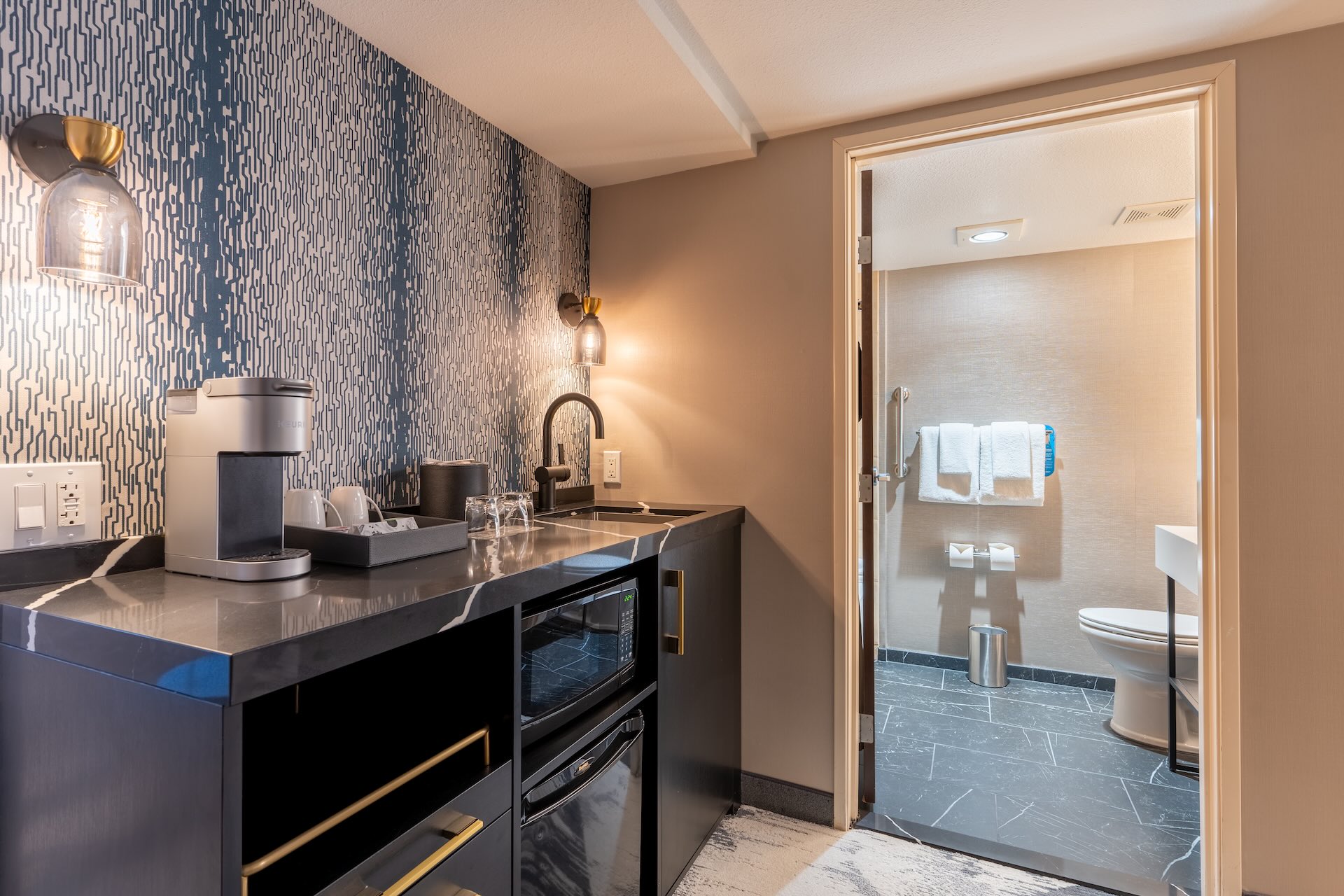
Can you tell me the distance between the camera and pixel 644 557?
1544mm

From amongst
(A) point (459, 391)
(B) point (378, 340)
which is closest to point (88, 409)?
(B) point (378, 340)

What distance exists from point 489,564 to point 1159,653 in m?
2.66

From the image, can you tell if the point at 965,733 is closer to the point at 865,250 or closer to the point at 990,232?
the point at 865,250

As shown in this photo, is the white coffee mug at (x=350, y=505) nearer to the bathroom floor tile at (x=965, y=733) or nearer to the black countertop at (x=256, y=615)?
the black countertop at (x=256, y=615)

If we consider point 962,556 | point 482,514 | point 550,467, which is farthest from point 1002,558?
point 482,514

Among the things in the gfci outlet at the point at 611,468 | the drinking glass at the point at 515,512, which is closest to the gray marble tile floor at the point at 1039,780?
the gfci outlet at the point at 611,468

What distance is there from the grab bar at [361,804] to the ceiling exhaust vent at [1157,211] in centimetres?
314

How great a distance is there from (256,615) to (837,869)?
1705 millimetres

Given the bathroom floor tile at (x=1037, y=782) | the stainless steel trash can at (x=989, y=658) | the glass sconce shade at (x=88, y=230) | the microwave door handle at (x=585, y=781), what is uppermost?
the glass sconce shade at (x=88, y=230)

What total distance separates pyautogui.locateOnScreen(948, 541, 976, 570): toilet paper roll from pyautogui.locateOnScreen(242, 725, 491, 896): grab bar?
308 cm

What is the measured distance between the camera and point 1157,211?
9.14 feet

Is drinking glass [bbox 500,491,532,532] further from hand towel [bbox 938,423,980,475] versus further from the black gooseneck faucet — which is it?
hand towel [bbox 938,423,980,475]

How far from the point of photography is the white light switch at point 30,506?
98 centimetres

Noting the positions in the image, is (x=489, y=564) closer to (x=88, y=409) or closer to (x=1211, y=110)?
(x=88, y=409)
